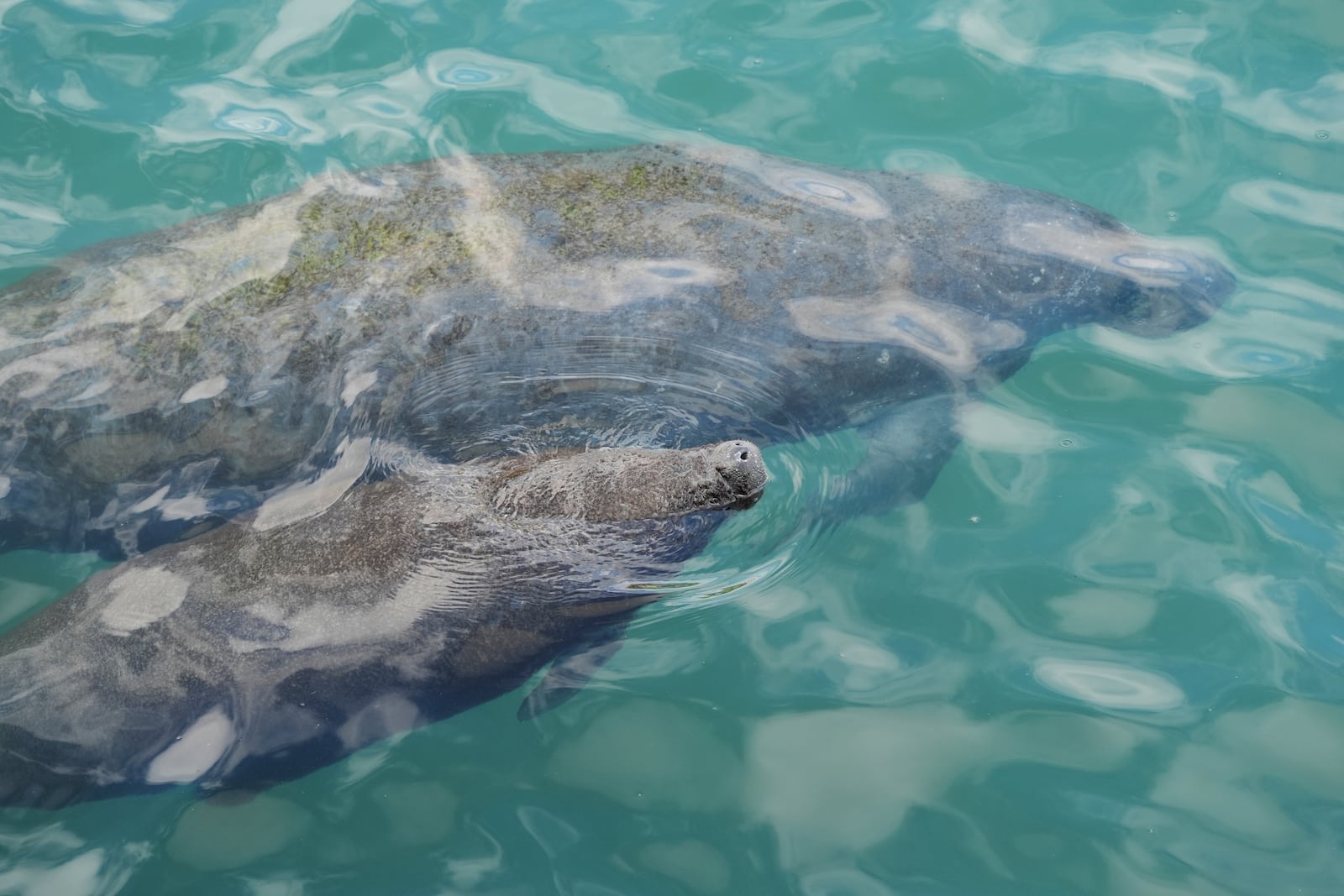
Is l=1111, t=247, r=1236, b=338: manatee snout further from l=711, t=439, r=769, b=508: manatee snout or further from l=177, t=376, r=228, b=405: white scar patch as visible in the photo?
l=177, t=376, r=228, b=405: white scar patch

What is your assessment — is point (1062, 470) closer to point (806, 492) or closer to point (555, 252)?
point (806, 492)

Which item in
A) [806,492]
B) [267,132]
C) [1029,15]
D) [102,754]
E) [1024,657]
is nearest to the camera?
[102,754]

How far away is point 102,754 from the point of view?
4.01m

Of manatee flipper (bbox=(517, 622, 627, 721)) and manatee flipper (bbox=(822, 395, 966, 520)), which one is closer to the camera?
manatee flipper (bbox=(517, 622, 627, 721))

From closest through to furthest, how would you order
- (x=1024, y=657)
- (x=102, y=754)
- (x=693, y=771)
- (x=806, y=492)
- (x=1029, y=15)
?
(x=102, y=754) → (x=693, y=771) → (x=1024, y=657) → (x=806, y=492) → (x=1029, y=15)

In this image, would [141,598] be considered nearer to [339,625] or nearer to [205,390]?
[339,625]

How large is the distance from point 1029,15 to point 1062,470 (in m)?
3.69

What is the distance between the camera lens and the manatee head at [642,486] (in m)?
4.13

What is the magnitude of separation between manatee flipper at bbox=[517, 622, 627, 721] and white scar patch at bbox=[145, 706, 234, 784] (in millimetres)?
1166

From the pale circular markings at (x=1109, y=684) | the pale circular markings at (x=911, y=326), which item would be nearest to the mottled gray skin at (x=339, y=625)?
the pale circular markings at (x=911, y=326)

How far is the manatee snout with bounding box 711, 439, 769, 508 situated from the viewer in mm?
4078

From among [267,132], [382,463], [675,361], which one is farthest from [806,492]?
[267,132]

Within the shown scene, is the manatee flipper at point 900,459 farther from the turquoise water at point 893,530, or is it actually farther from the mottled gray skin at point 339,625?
the mottled gray skin at point 339,625

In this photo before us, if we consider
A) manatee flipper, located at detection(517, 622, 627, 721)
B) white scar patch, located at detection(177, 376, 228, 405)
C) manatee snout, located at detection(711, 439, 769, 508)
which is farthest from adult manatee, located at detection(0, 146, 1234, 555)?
manatee flipper, located at detection(517, 622, 627, 721)
